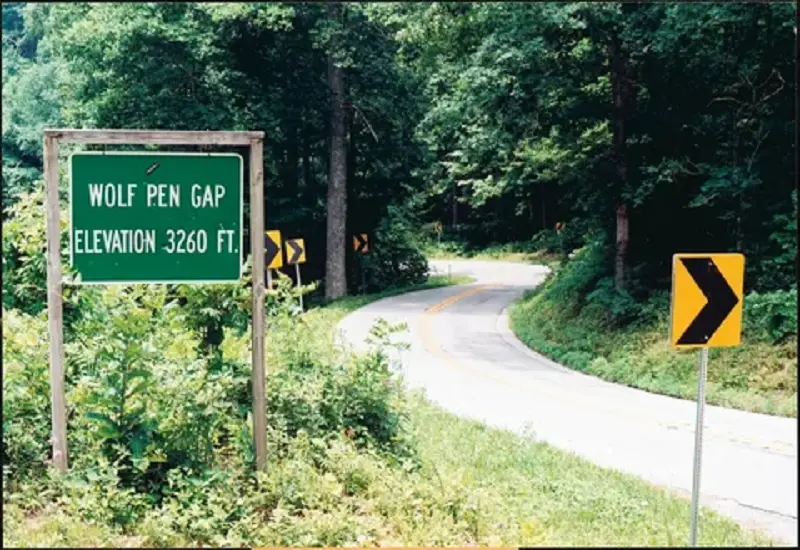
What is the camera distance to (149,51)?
25000mm

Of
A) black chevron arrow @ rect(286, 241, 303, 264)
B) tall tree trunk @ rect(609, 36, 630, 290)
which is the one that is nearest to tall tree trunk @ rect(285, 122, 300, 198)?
black chevron arrow @ rect(286, 241, 303, 264)

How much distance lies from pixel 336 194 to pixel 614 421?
19.2 metres

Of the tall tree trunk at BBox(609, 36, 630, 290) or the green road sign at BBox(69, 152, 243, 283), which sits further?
the tall tree trunk at BBox(609, 36, 630, 290)

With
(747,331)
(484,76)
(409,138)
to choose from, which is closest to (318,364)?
(747,331)

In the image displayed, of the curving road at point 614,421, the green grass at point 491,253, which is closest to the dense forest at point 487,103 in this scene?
the curving road at point 614,421

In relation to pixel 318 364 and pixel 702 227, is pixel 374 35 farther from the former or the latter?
pixel 318 364

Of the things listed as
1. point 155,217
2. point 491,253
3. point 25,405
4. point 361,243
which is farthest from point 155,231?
point 491,253

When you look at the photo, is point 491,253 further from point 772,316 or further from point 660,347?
point 772,316

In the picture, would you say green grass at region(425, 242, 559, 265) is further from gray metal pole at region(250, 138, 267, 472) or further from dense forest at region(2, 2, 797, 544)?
gray metal pole at region(250, 138, 267, 472)

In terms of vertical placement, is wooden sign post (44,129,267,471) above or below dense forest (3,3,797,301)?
below

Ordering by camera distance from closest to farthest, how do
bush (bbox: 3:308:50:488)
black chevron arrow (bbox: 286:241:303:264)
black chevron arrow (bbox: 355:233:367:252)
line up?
bush (bbox: 3:308:50:488) < black chevron arrow (bbox: 286:241:303:264) < black chevron arrow (bbox: 355:233:367:252)

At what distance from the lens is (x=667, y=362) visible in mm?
15570

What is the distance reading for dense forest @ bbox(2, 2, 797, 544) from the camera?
621cm

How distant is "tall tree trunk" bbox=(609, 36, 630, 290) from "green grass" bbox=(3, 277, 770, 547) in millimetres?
11916
